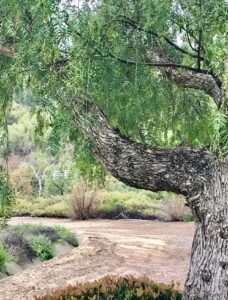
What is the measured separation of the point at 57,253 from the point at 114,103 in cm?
559

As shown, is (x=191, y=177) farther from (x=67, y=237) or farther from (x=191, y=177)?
(x=67, y=237)

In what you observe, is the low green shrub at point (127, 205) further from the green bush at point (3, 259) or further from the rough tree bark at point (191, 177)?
the rough tree bark at point (191, 177)

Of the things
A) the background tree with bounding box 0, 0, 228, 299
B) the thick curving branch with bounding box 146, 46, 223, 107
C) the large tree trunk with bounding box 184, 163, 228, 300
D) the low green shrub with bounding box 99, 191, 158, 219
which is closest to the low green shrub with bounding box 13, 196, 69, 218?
the low green shrub with bounding box 99, 191, 158, 219

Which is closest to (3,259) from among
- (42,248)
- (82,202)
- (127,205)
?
(42,248)

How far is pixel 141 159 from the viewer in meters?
3.76

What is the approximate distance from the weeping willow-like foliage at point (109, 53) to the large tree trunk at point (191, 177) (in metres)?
0.18

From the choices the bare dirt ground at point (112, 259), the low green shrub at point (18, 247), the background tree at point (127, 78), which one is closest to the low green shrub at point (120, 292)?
the background tree at point (127, 78)

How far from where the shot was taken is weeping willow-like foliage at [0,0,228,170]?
333cm

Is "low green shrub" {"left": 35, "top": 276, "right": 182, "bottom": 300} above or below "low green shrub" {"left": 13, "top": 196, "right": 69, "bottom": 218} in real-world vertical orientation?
below

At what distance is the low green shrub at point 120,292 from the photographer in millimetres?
4934

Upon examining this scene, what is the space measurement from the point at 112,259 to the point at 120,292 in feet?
14.7

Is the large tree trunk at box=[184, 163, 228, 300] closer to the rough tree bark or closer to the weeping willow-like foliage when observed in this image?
the rough tree bark

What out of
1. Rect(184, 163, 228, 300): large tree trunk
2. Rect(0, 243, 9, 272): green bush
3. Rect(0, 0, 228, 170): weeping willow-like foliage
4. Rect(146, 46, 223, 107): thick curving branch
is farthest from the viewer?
Rect(0, 243, 9, 272): green bush

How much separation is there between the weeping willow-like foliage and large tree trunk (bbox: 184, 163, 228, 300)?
1.16 ft
